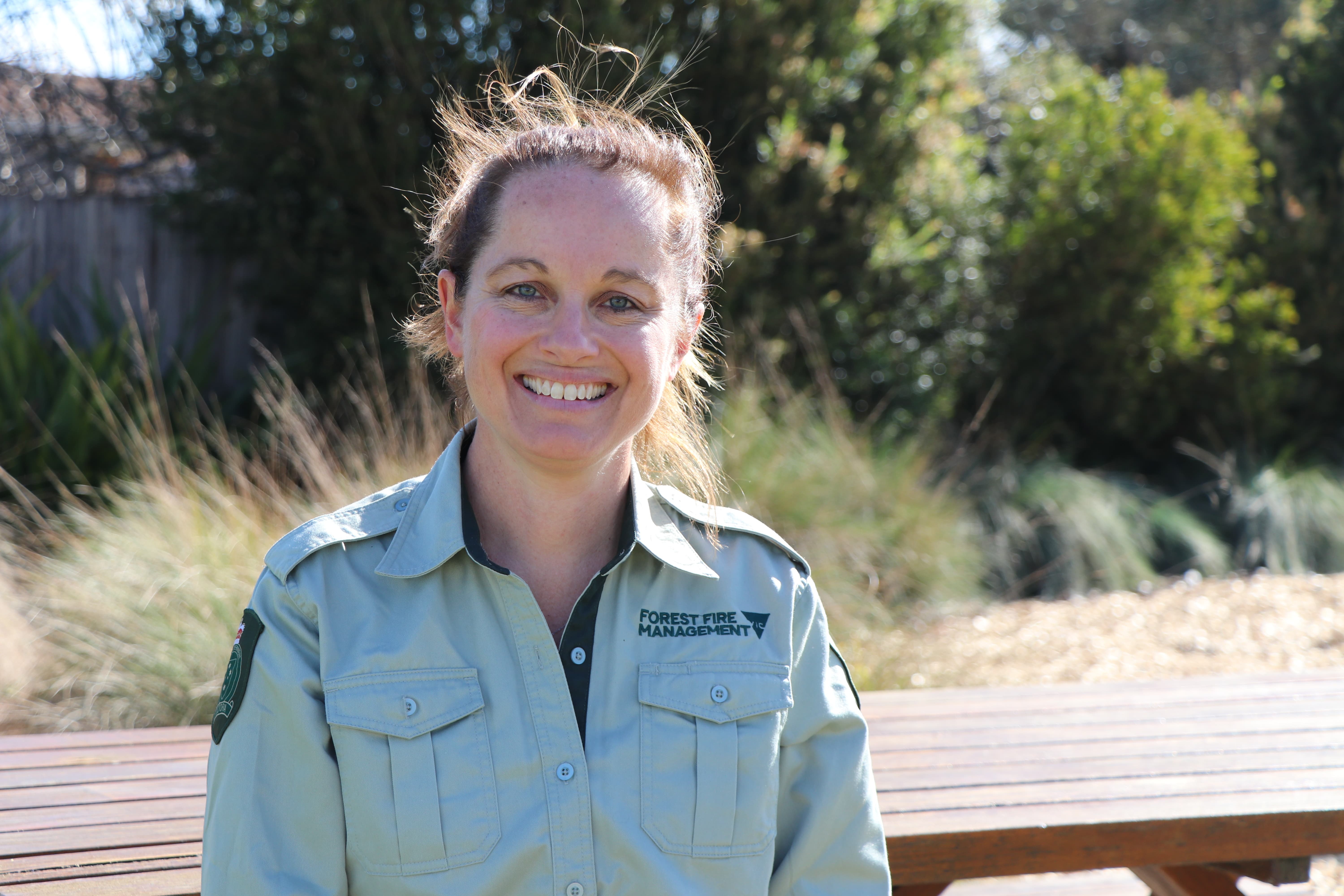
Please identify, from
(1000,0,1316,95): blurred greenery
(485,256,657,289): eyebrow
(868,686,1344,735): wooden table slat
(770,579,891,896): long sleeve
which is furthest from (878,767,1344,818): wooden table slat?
(1000,0,1316,95): blurred greenery

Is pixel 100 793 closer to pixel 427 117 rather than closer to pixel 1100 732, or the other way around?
pixel 1100 732

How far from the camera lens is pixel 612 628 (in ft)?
5.87

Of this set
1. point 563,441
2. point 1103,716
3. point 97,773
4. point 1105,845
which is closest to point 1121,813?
point 1105,845

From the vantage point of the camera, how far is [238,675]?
1.58 metres

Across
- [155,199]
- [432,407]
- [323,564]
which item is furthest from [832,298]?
[323,564]

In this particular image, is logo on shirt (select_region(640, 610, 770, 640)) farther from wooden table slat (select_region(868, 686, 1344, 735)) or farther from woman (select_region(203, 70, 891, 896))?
wooden table slat (select_region(868, 686, 1344, 735))

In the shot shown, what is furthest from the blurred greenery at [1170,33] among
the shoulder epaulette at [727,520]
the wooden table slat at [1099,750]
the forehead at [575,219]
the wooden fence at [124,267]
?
the forehead at [575,219]

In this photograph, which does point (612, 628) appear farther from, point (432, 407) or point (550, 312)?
point (432, 407)

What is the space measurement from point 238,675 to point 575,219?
2.74 feet

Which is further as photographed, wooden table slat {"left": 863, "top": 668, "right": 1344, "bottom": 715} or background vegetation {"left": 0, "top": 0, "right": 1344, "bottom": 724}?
background vegetation {"left": 0, "top": 0, "right": 1344, "bottom": 724}

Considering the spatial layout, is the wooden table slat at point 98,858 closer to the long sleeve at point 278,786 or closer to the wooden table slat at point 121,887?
the wooden table slat at point 121,887

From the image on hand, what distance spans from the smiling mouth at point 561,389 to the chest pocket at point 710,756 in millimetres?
433

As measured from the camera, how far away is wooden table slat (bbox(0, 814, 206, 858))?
202 centimetres

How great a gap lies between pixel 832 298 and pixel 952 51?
5.85 feet
